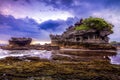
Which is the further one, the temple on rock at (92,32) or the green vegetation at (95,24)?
the green vegetation at (95,24)

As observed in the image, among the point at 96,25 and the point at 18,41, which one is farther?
the point at 18,41

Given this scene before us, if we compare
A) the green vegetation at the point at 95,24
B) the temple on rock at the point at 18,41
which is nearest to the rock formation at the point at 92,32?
the green vegetation at the point at 95,24

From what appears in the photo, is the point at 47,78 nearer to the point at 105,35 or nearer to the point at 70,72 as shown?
the point at 70,72

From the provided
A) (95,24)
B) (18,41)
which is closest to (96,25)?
(95,24)

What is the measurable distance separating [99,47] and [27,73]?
50.1m

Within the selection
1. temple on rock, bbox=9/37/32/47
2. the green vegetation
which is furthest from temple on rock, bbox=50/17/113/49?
temple on rock, bbox=9/37/32/47

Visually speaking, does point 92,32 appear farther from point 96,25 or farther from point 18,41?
point 18,41

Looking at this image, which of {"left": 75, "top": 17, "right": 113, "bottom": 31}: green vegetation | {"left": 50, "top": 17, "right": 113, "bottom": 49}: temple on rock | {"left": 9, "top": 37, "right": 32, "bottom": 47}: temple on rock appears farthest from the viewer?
{"left": 9, "top": 37, "right": 32, "bottom": 47}: temple on rock

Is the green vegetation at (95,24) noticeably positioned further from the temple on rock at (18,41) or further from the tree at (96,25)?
the temple on rock at (18,41)

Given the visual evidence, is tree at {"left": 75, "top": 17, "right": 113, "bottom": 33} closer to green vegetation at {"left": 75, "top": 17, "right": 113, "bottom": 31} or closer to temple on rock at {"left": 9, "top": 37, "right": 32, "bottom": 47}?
green vegetation at {"left": 75, "top": 17, "right": 113, "bottom": 31}

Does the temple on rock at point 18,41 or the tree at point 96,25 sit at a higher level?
the tree at point 96,25

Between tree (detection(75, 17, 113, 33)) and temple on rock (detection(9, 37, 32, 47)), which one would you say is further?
temple on rock (detection(9, 37, 32, 47))

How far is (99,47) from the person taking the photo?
2461 inches

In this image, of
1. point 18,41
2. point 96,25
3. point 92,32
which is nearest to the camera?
point 96,25
